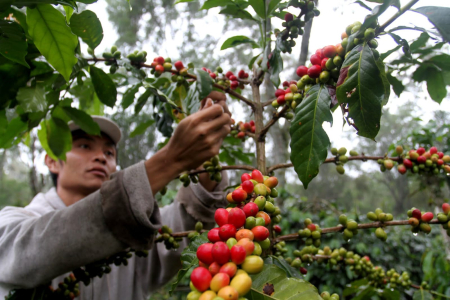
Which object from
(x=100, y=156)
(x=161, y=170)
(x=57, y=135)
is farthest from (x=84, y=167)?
(x=161, y=170)

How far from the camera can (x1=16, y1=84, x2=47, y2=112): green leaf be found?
1050 millimetres

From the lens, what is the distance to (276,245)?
1.10m

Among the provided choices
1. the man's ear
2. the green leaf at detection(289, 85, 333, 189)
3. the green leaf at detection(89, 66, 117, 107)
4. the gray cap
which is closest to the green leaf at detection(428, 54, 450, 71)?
the green leaf at detection(289, 85, 333, 189)

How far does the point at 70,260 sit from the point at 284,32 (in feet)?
4.23

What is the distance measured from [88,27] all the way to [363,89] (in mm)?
974

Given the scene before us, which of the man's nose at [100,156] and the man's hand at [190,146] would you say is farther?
the man's nose at [100,156]

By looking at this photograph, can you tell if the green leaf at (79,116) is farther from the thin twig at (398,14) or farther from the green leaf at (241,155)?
the thin twig at (398,14)

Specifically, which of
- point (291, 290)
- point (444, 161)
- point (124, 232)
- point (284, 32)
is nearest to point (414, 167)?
point (444, 161)

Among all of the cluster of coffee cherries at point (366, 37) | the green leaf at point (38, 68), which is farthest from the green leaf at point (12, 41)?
the cluster of coffee cherries at point (366, 37)

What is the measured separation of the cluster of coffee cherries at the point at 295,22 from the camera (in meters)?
0.99

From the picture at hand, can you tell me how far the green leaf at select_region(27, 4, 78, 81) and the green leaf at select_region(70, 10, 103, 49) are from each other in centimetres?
14

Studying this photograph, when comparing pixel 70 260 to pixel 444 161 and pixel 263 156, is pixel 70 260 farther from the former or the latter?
pixel 444 161

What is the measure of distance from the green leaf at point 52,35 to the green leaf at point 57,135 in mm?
490

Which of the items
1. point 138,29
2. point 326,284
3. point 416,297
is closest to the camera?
point 416,297
